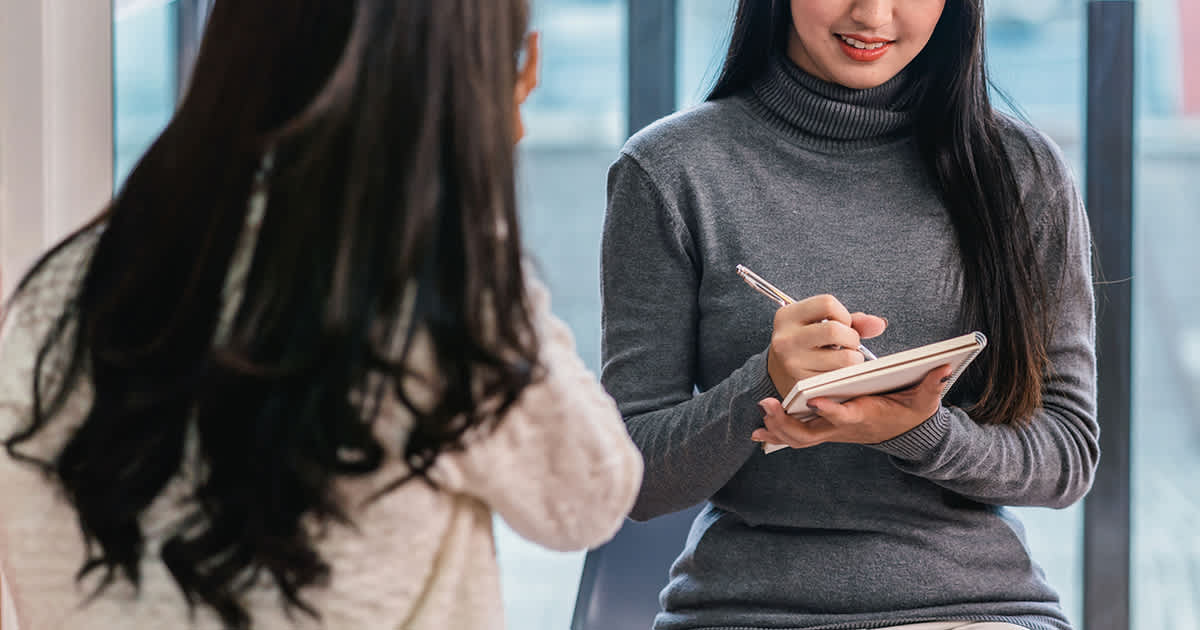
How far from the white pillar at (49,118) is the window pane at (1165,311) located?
5.60 feet

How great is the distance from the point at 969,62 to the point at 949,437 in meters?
0.48

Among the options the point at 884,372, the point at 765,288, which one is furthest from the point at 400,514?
the point at 765,288

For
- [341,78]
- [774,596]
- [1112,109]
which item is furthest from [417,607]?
[1112,109]

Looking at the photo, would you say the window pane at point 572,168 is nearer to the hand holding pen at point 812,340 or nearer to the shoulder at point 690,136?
the shoulder at point 690,136

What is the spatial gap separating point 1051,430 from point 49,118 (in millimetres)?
1492

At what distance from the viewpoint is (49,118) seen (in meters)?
1.62

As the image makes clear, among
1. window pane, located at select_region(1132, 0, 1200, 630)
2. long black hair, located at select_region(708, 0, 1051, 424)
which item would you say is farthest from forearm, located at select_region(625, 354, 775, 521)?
window pane, located at select_region(1132, 0, 1200, 630)

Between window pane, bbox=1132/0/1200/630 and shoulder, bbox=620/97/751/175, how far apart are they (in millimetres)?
863

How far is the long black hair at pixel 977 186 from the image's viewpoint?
3.92ft

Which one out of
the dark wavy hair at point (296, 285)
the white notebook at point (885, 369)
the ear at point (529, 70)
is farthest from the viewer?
the white notebook at point (885, 369)

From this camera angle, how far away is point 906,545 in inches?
46.3

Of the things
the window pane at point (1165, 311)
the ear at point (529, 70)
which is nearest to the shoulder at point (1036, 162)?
the window pane at point (1165, 311)

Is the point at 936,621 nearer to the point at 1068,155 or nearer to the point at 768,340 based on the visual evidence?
the point at 768,340

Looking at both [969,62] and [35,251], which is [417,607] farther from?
[35,251]
